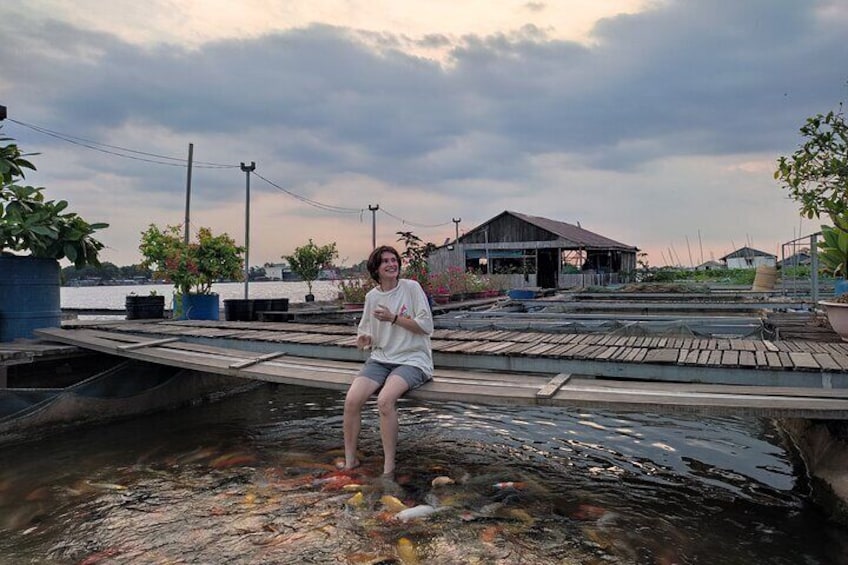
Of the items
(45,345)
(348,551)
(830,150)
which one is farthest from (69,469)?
(830,150)

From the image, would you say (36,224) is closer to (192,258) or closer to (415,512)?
(192,258)

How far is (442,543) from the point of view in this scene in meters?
3.44

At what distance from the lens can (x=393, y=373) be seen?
4363mm

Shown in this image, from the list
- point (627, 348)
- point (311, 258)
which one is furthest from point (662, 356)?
point (311, 258)

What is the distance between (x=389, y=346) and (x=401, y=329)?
17cm

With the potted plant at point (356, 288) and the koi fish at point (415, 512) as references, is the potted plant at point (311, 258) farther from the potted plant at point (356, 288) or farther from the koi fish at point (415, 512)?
the koi fish at point (415, 512)

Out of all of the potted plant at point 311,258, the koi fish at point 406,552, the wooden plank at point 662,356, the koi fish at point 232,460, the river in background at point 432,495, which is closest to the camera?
the koi fish at point 406,552

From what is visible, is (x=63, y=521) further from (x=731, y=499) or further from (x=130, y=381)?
(x=731, y=499)

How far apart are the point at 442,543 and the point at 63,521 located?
8.94ft

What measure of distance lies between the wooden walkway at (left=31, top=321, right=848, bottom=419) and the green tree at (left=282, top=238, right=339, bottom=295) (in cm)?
1225

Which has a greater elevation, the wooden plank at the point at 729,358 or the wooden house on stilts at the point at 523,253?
the wooden house on stilts at the point at 523,253

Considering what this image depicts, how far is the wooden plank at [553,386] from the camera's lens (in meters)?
3.93

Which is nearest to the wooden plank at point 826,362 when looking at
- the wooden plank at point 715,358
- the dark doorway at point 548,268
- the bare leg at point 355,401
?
the wooden plank at point 715,358

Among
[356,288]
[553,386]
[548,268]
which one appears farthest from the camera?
[548,268]
